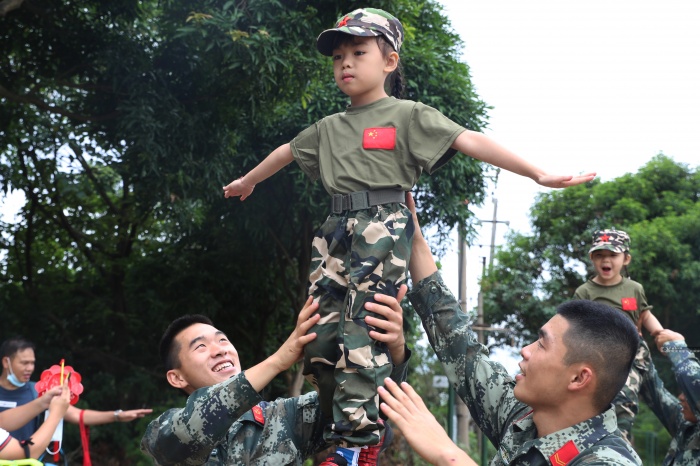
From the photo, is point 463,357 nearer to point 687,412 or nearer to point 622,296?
point 687,412

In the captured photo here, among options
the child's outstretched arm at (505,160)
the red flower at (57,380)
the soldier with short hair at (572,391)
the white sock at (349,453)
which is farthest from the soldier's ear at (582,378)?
the red flower at (57,380)

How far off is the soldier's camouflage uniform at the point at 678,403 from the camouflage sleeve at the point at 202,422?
342 centimetres

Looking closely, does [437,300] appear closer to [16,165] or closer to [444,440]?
[444,440]

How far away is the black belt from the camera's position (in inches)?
121

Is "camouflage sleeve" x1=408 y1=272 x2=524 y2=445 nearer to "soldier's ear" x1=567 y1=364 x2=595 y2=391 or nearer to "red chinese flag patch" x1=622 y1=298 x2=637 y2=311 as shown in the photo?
"soldier's ear" x1=567 y1=364 x2=595 y2=391

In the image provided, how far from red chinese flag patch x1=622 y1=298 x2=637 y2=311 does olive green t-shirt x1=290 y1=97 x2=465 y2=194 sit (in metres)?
3.58

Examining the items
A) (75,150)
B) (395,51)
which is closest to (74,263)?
(75,150)

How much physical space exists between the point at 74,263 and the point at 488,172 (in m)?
6.45

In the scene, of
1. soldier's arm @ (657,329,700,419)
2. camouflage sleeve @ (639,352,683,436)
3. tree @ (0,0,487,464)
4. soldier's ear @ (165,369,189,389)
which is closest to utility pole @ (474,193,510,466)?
tree @ (0,0,487,464)

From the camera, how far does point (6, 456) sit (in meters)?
4.88

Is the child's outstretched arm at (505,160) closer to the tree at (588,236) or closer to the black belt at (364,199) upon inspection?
the black belt at (364,199)

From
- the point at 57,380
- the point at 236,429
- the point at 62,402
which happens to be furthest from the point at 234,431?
the point at 57,380

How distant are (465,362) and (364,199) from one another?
66 cm

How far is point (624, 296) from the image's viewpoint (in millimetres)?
6426
